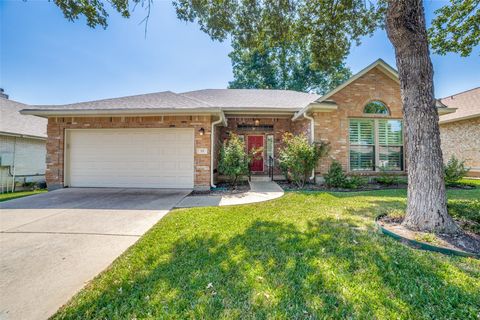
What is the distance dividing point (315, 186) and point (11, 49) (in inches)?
497

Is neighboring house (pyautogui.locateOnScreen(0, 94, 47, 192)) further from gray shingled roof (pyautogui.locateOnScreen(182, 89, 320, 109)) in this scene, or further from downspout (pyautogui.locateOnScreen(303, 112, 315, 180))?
downspout (pyautogui.locateOnScreen(303, 112, 315, 180))

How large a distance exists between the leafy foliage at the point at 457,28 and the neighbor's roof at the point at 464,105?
507 cm

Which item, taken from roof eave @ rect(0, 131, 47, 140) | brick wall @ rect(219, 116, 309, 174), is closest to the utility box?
roof eave @ rect(0, 131, 47, 140)

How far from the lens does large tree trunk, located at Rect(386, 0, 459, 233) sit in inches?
129

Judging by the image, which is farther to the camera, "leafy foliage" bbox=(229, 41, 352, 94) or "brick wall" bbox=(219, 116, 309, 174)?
"leafy foliage" bbox=(229, 41, 352, 94)

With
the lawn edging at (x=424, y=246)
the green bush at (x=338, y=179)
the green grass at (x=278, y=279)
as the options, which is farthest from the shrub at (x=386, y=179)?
the lawn edging at (x=424, y=246)

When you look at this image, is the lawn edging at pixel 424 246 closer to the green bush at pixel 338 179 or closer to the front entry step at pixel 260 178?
the green bush at pixel 338 179

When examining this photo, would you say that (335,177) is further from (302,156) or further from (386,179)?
(386,179)

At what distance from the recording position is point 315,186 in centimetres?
806

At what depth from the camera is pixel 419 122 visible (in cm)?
339

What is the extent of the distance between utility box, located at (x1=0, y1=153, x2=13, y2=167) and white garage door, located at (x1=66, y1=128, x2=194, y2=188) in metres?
4.18

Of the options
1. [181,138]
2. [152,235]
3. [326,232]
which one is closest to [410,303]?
[326,232]

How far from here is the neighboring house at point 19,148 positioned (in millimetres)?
9312

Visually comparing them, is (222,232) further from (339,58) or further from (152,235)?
(339,58)
